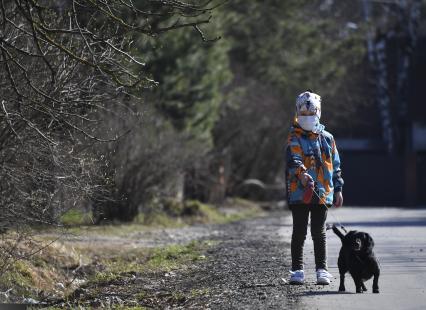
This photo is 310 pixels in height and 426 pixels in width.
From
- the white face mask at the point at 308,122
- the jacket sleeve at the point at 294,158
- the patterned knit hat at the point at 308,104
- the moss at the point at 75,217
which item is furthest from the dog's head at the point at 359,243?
the moss at the point at 75,217

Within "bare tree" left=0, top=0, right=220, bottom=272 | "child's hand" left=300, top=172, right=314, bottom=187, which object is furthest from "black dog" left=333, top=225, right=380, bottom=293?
"bare tree" left=0, top=0, right=220, bottom=272

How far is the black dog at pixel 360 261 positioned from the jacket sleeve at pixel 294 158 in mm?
857

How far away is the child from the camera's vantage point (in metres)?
11.4

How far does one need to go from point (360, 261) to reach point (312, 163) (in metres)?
1.19

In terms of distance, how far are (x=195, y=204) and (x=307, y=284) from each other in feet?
53.9

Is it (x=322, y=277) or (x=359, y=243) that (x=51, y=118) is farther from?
(x=359, y=243)

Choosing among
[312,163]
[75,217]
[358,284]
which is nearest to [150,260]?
[75,217]

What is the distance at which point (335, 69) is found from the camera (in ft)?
135

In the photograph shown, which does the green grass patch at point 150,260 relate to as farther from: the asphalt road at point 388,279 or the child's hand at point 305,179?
the child's hand at point 305,179

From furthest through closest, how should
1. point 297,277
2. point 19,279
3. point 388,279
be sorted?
point 19,279, point 388,279, point 297,277

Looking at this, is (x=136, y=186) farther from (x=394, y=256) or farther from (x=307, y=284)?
(x=307, y=284)

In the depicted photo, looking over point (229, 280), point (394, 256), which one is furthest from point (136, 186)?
point (229, 280)

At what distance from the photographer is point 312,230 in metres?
11.6

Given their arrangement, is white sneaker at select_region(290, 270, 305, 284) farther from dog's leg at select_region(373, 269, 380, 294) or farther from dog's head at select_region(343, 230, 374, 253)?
dog's leg at select_region(373, 269, 380, 294)
